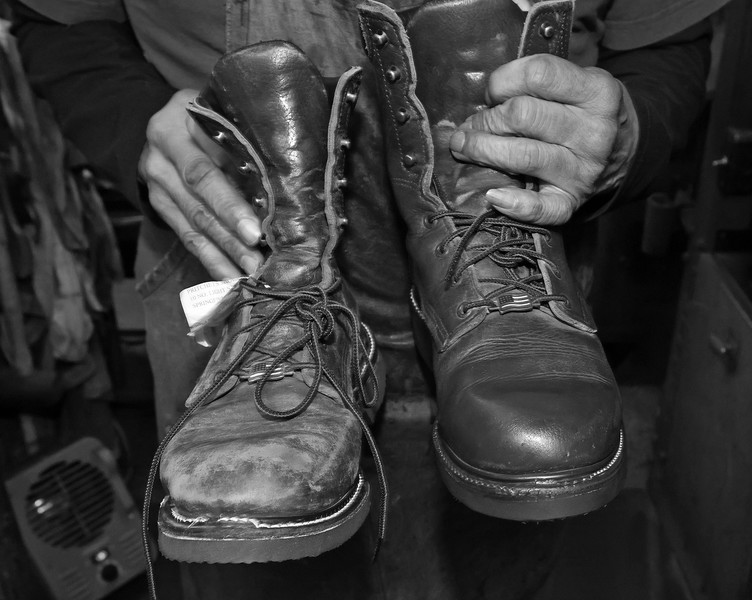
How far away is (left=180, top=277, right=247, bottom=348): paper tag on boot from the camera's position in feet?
2.05

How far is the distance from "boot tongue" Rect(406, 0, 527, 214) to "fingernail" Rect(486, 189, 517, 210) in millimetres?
35

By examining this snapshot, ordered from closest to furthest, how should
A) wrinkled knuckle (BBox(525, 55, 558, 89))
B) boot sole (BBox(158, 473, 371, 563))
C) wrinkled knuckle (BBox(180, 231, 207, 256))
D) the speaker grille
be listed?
boot sole (BBox(158, 473, 371, 563)), wrinkled knuckle (BBox(525, 55, 558, 89)), wrinkled knuckle (BBox(180, 231, 207, 256)), the speaker grille

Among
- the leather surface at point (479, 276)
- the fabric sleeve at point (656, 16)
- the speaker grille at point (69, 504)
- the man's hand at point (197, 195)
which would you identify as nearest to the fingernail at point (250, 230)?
the man's hand at point (197, 195)

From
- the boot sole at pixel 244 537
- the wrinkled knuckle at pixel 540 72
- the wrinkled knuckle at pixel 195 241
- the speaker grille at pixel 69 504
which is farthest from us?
the speaker grille at pixel 69 504

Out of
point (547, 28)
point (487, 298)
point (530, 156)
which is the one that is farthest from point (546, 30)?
point (487, 298)

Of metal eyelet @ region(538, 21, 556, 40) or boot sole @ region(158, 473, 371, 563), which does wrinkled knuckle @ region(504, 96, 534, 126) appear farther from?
boot sole @ region(158, 473, 371, 563)

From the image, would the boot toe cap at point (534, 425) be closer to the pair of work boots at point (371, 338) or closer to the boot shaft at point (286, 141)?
the pair of work boots at point (371, 338)

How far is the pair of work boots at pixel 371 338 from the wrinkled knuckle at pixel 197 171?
0.03 m

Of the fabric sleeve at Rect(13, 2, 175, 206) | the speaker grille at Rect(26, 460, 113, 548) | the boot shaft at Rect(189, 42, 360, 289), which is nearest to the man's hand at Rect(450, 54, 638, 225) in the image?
the boot shaft at Rect(189, 42, 360, 289)

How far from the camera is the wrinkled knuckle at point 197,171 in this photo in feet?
2.22

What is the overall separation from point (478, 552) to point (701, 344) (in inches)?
23.0

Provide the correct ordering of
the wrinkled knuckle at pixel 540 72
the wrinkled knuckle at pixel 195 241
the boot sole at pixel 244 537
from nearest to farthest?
the boot sole at pixel 244 537 → the wrinkled knuckle at pixel 540 72 → the wrinkled knuckle at pixel 195 241

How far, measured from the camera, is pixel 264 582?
2.80ft

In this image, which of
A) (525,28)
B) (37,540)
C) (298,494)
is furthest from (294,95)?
(37,540)
